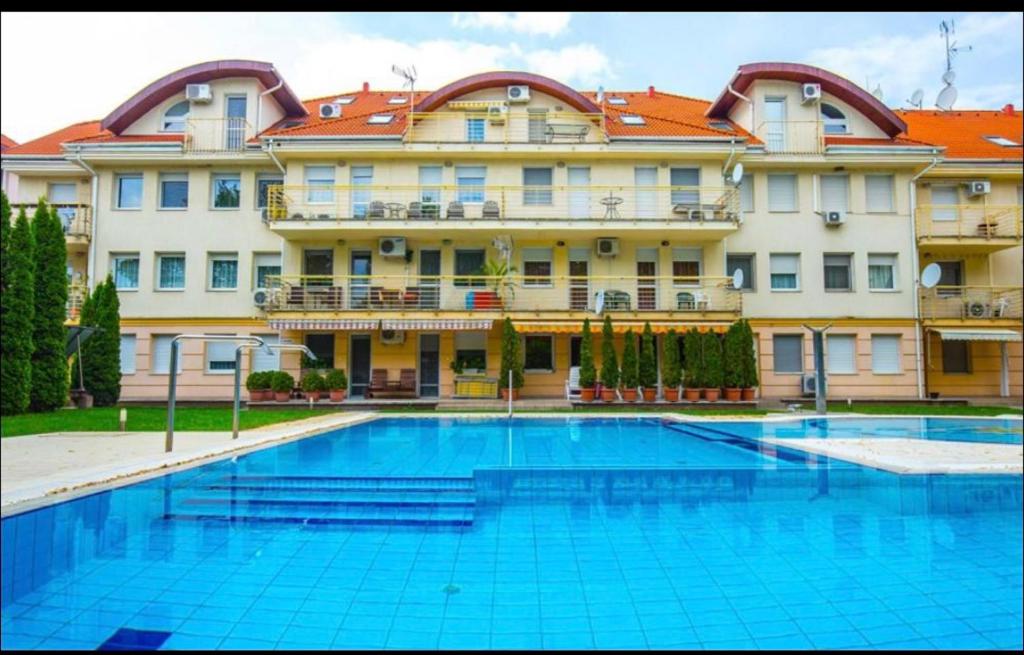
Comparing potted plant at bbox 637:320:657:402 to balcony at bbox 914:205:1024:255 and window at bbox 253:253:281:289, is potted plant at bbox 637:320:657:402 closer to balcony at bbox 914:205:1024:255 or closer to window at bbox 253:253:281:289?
balcony at bbox 914:205:1024:255

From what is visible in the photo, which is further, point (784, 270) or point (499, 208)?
point (784, 270)

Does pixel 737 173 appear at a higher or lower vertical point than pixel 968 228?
higher

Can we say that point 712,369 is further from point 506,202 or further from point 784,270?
point 506,202

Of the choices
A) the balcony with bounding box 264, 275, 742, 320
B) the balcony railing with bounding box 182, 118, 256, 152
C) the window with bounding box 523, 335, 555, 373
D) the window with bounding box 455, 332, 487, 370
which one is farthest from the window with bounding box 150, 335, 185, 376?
the window with bounding box 523, 335, 555, 373

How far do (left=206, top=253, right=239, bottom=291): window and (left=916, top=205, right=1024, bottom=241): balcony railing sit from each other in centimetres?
2452

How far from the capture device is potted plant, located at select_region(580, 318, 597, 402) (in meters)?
18.3

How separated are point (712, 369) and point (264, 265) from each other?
1590 cm

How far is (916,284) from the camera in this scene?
20.8 metres

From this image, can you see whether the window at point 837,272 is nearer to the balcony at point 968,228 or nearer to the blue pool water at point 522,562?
the balcony at point 968,228

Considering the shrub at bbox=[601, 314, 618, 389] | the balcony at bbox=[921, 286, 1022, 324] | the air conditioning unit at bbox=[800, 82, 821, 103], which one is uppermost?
the air conditioning unit at bbox=[800, 82, 821, 103]

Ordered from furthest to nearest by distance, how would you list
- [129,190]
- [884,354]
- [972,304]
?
1. [129,190]
2. [884,354]
3. [972,304]

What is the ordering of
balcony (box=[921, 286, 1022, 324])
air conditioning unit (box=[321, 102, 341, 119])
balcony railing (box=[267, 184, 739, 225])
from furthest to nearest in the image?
air conditioning unit (box=[321, 102, 341, 119]) < balcony (box=[921, 286, 1022, 324]) < balcony railing (box=[267, 184, 739, 225])

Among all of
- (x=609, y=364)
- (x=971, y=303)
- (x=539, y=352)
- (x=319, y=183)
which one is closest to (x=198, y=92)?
(x=319, y=183)

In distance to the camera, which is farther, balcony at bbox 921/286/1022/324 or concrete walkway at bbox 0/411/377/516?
balcony at bbox 921/286/1022/324
